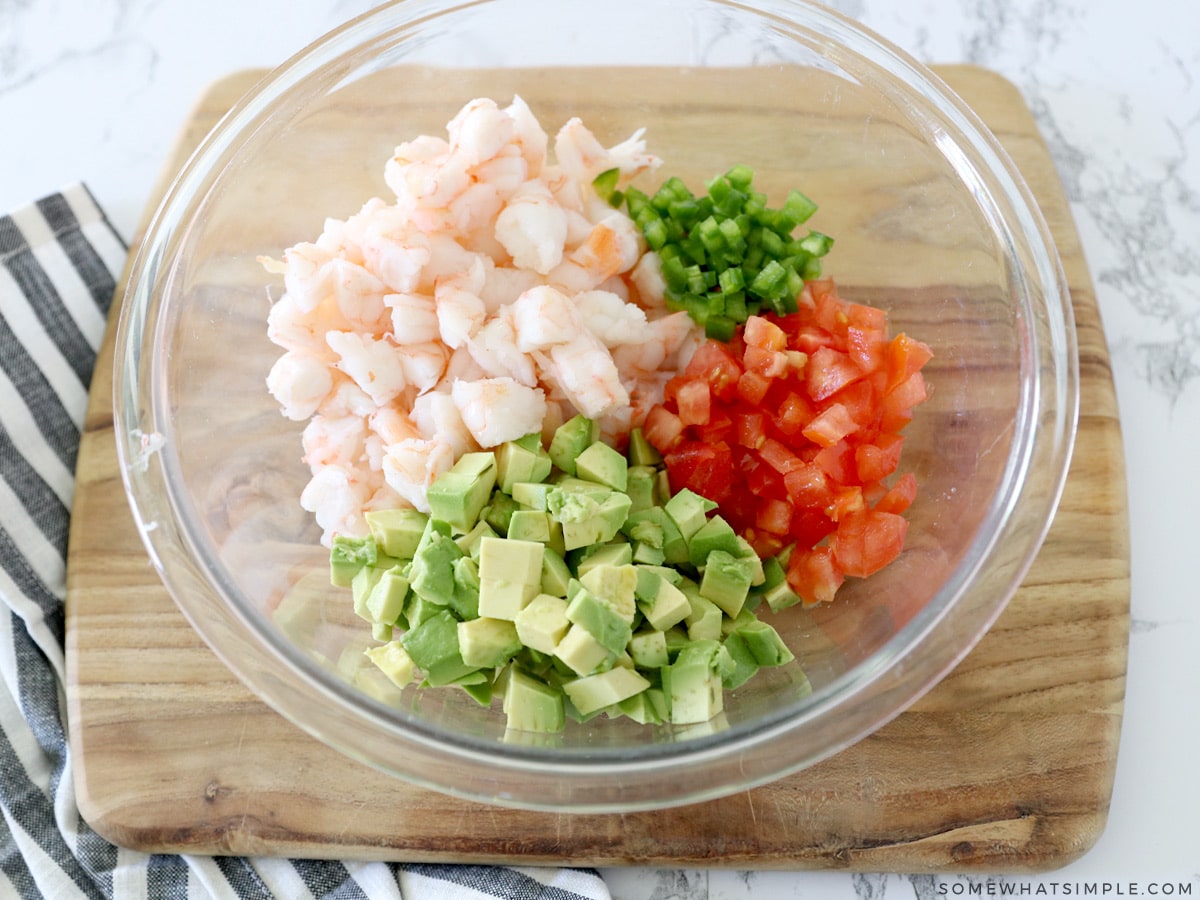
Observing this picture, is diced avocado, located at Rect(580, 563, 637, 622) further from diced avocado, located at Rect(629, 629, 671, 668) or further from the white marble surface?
the white marble surface

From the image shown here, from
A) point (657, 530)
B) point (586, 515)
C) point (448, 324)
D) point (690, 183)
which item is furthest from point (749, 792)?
point (690, 183)

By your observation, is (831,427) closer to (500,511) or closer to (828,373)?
(828,373)

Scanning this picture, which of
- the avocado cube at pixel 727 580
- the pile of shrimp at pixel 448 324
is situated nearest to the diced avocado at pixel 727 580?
the avocado cube at pixel 727 580

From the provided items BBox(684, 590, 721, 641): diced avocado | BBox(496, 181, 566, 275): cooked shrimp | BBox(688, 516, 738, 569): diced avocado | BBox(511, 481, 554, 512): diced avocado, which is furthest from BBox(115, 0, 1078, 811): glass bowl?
BBox(496, 181, 566, 275): cooked shrimp

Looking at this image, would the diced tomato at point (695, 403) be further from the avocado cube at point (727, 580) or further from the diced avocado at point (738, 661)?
the diced avocado at point (738, 661)

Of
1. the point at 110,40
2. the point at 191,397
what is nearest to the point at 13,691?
the point at 191,397

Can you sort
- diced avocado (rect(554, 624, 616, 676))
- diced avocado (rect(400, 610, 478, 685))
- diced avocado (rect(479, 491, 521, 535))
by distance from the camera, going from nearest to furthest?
diced avocado (rect(554, 624, 616, 676)) < diced avocado (rect(400, 610, 478, 685)) < diced avocado (rect(479, 491, 521, 535))

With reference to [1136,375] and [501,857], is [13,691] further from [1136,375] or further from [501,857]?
[1136,375]
